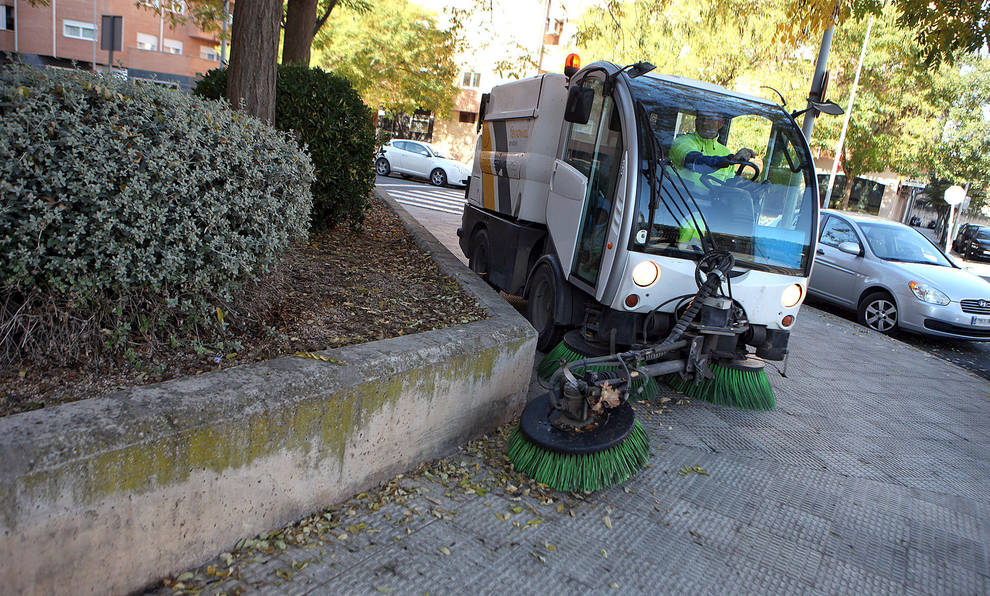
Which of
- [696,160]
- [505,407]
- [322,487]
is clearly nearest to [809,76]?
[696,160]

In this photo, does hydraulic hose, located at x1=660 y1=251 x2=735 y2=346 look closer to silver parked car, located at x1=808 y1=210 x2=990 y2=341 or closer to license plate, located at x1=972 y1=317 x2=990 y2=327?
silver parked car, located at x1=808 y1=210 x2=990 y2=341

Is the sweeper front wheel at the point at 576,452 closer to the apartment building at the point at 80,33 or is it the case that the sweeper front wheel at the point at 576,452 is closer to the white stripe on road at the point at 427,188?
the white stripe on road at the point at 427,188

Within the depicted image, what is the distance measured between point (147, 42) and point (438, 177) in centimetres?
2835

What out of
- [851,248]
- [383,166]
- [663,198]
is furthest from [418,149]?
[663,198]

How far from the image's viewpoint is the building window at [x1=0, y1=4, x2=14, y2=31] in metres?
39.3

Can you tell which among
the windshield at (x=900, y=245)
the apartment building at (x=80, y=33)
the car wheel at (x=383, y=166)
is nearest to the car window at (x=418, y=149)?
the car wheel at (x=383, y=166)

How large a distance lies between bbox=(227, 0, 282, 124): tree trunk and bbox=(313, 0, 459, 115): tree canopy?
23.6 m

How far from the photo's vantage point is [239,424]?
2.50 meters

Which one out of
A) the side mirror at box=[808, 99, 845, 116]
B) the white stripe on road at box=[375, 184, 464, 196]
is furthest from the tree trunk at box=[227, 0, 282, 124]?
the white stripe on road at box=[375, 184, 464, 196]

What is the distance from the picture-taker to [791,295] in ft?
16.0

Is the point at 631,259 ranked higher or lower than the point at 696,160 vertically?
lower

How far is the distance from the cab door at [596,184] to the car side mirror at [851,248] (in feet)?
18.3

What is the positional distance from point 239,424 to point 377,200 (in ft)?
29.2

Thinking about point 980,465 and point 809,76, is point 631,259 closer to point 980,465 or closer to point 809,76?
point 980,465
